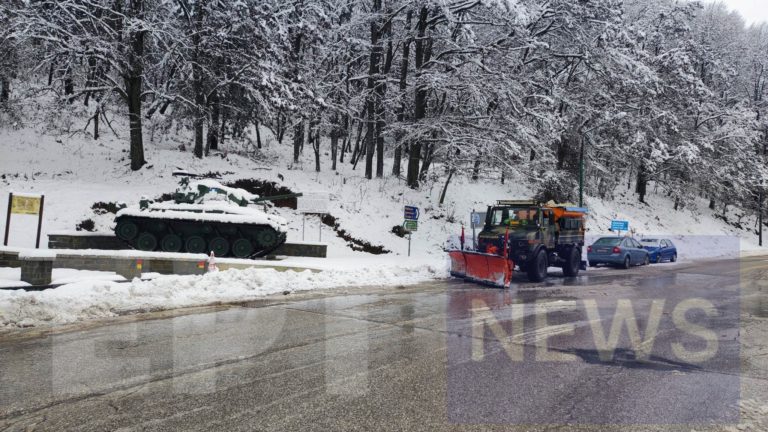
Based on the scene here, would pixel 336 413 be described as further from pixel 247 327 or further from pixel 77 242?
pixel 77 242

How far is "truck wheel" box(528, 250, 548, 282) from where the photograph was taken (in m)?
14.2

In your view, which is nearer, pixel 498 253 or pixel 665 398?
pixel 665 398

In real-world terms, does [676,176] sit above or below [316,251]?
above

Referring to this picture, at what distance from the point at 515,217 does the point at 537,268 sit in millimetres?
1619

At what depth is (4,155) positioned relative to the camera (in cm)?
2166

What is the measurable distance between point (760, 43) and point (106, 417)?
6895 cm

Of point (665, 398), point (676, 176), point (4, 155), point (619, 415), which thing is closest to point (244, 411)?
point (619, 415)

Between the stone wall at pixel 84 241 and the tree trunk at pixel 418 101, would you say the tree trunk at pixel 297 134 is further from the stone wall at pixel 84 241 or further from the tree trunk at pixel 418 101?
the stone wall at pixel 84 241

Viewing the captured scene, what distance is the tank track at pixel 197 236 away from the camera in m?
15.4

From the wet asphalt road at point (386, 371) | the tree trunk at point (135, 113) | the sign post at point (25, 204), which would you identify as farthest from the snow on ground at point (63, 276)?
the tree trunk at point (135, 113)

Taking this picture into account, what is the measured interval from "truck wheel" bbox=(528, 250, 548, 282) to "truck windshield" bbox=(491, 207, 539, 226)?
96 cm

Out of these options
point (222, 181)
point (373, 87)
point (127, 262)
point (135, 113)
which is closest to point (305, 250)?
→ point (222, 181)

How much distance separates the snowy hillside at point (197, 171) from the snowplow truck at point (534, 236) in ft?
18.3

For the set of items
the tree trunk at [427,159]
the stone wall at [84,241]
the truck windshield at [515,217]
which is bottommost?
the stone wall at [84,241]
